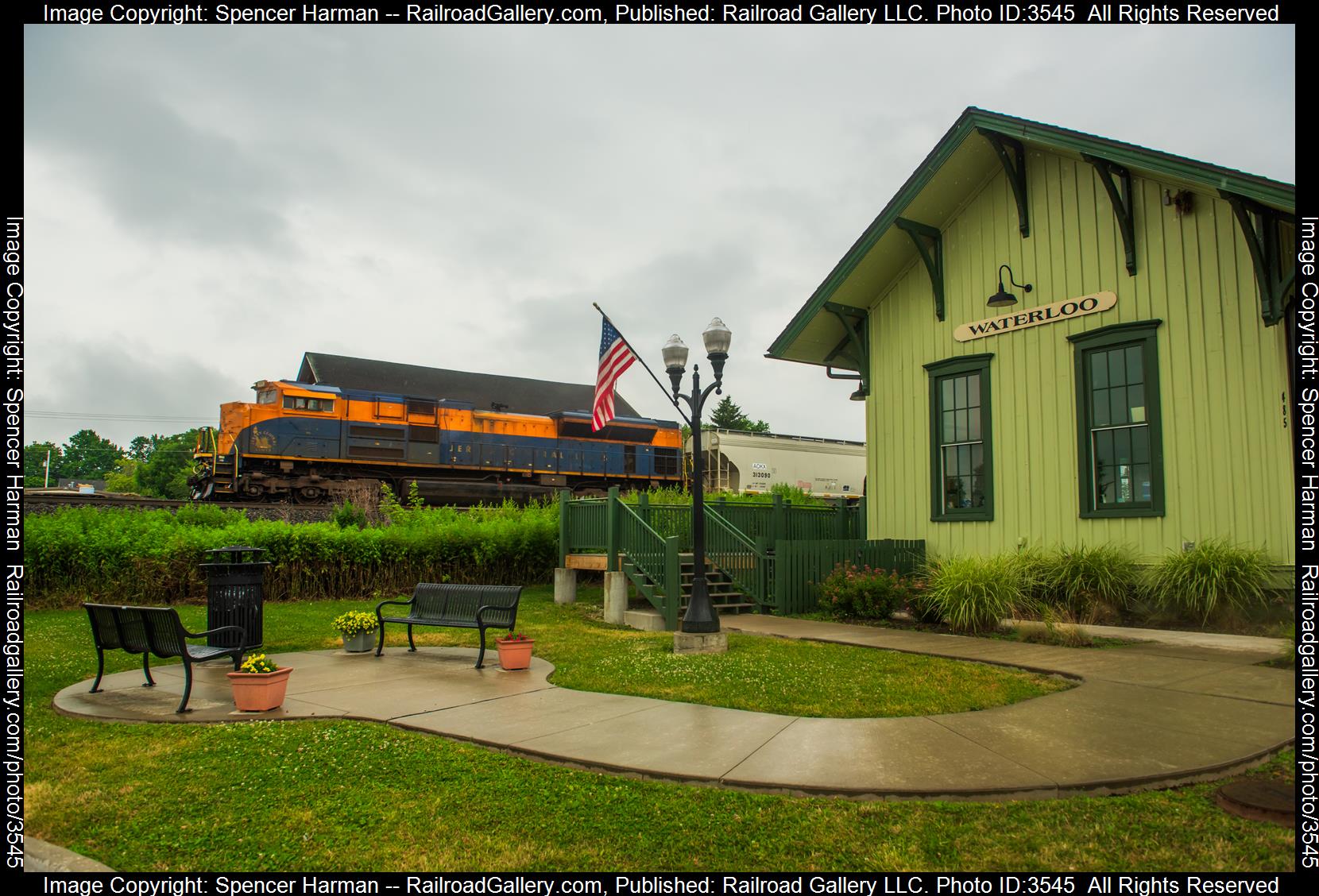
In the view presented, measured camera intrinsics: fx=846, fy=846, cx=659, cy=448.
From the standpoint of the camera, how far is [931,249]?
14.0 m

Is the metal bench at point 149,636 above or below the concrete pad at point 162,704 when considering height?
above

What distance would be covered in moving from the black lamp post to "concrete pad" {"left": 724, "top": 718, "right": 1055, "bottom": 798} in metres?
3.99

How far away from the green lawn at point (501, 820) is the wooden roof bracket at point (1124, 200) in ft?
26.4

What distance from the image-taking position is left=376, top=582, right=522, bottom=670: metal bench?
9547 millimetres

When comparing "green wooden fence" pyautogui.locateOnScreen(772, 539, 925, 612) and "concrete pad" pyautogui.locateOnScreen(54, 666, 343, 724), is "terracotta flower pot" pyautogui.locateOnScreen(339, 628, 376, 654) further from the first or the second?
"green wooden fence" pyautogui.locateOnScreen(772, 539, 925, 612)

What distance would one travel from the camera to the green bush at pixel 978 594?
10.9 meters

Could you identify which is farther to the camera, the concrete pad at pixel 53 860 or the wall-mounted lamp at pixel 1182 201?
the wall-mounted lamp at pixel 1182 201

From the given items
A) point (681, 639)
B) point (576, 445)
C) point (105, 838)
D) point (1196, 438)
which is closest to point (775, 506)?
point (681, 639)

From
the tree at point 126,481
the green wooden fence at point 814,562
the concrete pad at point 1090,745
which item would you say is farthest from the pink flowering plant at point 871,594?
the tree at point 126,481

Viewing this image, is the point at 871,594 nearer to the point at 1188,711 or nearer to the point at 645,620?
the point at 645,620

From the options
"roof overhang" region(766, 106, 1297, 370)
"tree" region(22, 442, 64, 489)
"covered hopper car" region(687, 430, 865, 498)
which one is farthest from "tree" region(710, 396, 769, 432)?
"tree" region(22, 442, 64, 489)

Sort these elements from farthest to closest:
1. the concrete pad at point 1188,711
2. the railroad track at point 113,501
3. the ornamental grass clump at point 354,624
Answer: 1. the railroad track at point 113,501
2. the ornamental grass clump at point 354,624
3. the concrete pad at point 1188,711

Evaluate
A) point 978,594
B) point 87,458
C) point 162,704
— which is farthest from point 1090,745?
point 87,458

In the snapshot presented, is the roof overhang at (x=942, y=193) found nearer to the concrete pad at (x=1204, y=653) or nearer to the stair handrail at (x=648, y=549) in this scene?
the stair handrail at (x=648, y=549)
